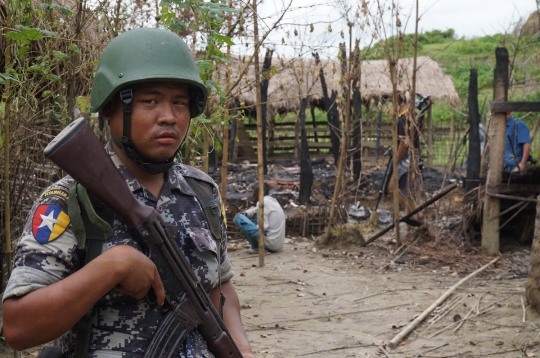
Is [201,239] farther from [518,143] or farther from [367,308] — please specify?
[518,143]

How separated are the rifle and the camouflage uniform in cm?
4

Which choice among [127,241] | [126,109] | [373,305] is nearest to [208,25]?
[126,109]

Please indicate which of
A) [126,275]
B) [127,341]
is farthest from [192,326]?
[126,275]

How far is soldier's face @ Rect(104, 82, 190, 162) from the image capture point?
5.65 feet

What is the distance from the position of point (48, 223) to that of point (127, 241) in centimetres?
21

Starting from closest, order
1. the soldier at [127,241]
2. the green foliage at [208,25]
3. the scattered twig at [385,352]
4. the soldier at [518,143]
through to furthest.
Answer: the soldier at [127,241] < the green foliage at [208,25] < the scattered twig at [385,352] < the soldier at [518,143]

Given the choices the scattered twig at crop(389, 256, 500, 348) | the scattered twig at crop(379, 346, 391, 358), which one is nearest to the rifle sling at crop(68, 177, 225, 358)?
the scattered twig at crop(379, 346, 391, 358)

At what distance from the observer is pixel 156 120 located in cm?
172

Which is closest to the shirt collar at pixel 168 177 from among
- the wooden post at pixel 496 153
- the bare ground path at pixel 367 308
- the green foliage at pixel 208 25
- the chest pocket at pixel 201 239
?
the chest pocket at pixel 201 239

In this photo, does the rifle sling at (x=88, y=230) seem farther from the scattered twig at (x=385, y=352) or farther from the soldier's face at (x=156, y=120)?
the scattered twig at (x=385, y=352)

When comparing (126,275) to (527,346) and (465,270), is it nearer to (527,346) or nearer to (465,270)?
(527,346)

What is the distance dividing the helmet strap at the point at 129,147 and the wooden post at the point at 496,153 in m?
6.36

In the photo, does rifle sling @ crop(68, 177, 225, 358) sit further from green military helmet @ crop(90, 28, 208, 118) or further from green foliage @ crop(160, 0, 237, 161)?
green foliage @ crop(160, 0, 237, 161)

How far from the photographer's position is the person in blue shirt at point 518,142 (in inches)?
312
